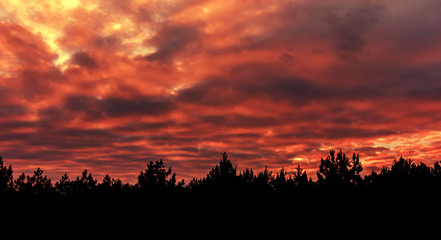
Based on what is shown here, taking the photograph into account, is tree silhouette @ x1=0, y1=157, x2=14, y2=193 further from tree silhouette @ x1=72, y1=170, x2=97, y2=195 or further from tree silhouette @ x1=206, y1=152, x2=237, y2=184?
tree silhouette @ x1=206, y1=152, x2=237, y2=184

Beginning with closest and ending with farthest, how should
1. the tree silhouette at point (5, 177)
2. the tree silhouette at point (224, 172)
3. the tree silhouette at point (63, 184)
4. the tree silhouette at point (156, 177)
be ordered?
the tree silhouette at point (224, 172), the tree silhouette at point (156, 177), the tree silhouette at point (5, 177), the tree silhouette at point (63, 184)

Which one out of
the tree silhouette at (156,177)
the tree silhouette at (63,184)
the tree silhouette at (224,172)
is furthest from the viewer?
the tree silhouette at (63,184)

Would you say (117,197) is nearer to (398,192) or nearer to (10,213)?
(10,213)

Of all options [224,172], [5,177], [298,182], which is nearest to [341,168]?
[298,182]

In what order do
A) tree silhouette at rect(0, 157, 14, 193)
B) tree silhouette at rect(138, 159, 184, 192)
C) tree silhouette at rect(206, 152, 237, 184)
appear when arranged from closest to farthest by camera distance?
1. tree silhouette at rect(206, 152, 237, 184)
2. tree silhouette at rect(138, 159, 184, 192)
3. tree silhouette at rect(0, 157, 14, 193)

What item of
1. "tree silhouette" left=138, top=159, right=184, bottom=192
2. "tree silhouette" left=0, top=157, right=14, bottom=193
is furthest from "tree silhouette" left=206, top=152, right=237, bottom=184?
"tree silhouette" left=0, top=157, right=14, bottom=193

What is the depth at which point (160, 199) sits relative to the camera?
29.5 m

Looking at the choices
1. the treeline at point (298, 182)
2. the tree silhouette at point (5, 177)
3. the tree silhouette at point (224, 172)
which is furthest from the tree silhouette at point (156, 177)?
the tree silhouette at point (5, 177)

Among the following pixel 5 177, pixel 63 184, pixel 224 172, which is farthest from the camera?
pixel 63 184

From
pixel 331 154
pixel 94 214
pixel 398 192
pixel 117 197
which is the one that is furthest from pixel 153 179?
pixel 398 192

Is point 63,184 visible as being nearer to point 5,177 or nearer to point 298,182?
point 5,177

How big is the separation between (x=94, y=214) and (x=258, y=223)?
13.4 metres

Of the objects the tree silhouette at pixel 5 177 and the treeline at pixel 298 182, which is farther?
the tree silhouette at pixel 5 177

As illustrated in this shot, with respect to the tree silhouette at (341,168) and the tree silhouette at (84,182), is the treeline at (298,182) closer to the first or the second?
the tree silhouette at (341,168)
